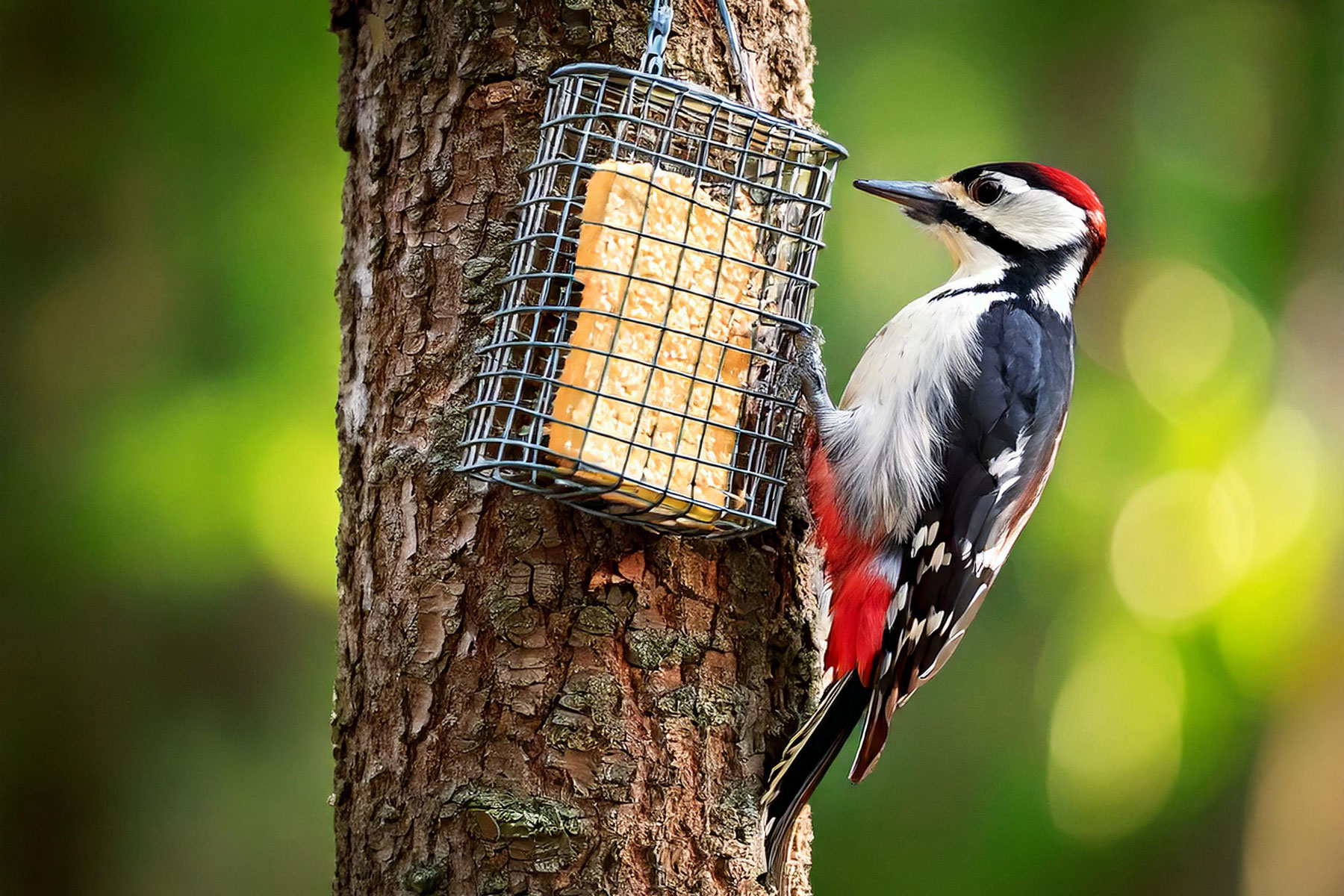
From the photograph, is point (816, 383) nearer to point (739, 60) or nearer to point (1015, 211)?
point (739, 60)

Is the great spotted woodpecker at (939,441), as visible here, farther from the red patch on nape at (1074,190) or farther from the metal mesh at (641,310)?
the metal mesh at (641,310)

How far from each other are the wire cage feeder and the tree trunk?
7 cm

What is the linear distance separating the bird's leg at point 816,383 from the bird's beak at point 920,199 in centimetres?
53

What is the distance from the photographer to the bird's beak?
8.22ft

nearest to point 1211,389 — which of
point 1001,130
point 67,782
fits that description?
point 1001,130

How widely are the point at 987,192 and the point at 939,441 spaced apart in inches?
23.7

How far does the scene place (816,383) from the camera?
6.92ft

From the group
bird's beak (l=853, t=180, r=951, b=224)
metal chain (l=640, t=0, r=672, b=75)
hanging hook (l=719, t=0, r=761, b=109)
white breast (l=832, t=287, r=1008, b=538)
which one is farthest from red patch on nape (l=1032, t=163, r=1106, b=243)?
metal chain (l=640, t=0, r=672, b=75)

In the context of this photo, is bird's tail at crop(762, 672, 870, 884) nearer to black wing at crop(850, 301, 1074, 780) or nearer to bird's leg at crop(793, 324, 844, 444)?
black wing at crop(850, 301, 1074, 780)

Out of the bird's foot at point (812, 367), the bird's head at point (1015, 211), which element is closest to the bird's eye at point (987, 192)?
the bird's head at point (1015, 211)

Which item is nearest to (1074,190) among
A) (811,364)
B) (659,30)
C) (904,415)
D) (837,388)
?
(904,415)

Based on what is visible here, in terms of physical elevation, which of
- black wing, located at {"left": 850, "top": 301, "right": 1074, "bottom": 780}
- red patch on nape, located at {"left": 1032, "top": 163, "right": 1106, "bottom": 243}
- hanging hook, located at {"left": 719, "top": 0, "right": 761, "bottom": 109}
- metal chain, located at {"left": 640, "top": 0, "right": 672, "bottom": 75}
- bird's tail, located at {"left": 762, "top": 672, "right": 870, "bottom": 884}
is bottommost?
bird's tail, located at {"left": 762, "top": 672, "right": 870, "bottom": 884}

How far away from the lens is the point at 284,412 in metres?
3.56

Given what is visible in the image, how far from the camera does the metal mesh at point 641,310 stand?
1631 mm
